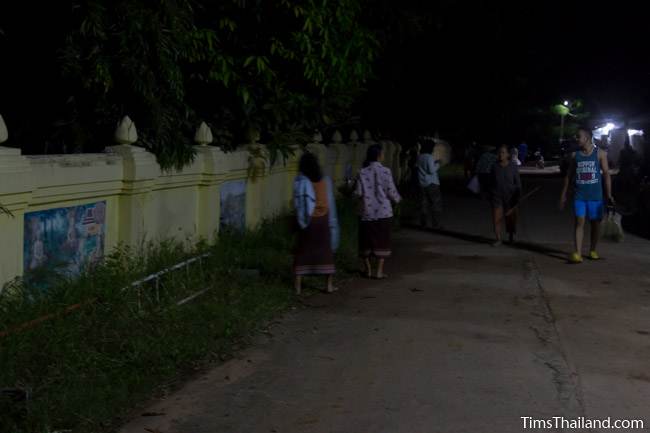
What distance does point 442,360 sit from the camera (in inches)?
294

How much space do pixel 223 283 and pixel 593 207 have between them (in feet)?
17.2

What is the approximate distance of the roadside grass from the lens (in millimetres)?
5836

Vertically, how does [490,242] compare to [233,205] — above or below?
below

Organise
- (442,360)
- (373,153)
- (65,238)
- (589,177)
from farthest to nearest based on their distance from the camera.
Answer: (589,177) < (373,153) < (65,238) < (442,360)

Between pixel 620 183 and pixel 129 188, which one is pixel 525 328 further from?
pixel 620 183

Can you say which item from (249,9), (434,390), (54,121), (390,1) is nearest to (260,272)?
(54,121)

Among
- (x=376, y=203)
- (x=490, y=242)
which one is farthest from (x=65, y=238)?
(x=490, y=242)

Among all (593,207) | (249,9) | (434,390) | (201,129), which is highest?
(249,9)

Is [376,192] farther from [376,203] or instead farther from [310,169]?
[310,169]

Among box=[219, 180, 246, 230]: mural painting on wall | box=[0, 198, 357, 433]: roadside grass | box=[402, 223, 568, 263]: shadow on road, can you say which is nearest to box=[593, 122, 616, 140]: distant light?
box=[402, 223, 568, 263]: shadow on road

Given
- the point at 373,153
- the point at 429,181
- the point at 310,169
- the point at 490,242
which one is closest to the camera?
the point at 310,169

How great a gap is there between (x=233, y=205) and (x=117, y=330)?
20.5 ft

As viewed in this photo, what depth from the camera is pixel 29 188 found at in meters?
7.46

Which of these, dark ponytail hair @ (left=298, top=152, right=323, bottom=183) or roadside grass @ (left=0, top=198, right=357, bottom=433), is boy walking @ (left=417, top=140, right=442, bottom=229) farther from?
dark ponytail hair @ (left=298, top=152, right=323, bottom=183)
